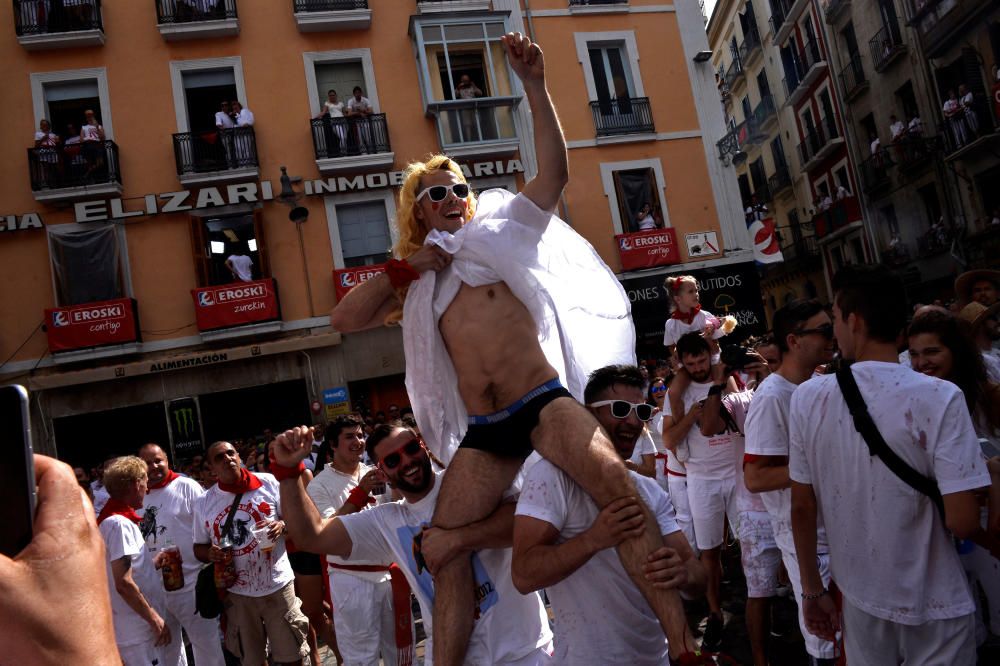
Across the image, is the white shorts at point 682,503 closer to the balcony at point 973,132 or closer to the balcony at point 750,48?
the balcony at point 973,132

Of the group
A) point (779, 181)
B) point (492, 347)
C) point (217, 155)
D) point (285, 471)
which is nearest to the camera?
point (492, 347)

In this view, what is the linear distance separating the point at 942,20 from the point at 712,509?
2021 centimetres

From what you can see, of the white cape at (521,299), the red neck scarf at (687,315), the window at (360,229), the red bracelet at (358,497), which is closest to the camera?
the white cape at (521,299)

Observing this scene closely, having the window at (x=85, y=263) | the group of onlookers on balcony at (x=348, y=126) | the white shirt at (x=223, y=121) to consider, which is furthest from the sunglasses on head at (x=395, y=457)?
the white shirt at (x=223, y=121)

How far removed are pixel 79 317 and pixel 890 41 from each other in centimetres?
2351

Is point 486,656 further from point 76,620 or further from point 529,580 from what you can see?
point 76,620

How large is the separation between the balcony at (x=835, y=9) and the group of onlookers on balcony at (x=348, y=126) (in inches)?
685

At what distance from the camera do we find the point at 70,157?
1584 centimetres

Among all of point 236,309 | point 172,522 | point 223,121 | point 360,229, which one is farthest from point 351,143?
point 172,522

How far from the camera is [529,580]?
8.36 ft

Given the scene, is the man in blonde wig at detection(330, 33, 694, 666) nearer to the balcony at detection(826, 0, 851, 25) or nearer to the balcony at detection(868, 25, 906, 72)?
the balcony at detection(868, 25, 906, 72)

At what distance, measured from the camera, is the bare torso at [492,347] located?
289 centimetres

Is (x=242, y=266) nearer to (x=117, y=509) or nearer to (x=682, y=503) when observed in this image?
(x=117, y=509)

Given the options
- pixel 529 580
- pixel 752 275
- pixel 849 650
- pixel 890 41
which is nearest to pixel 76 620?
pixel 529 580
